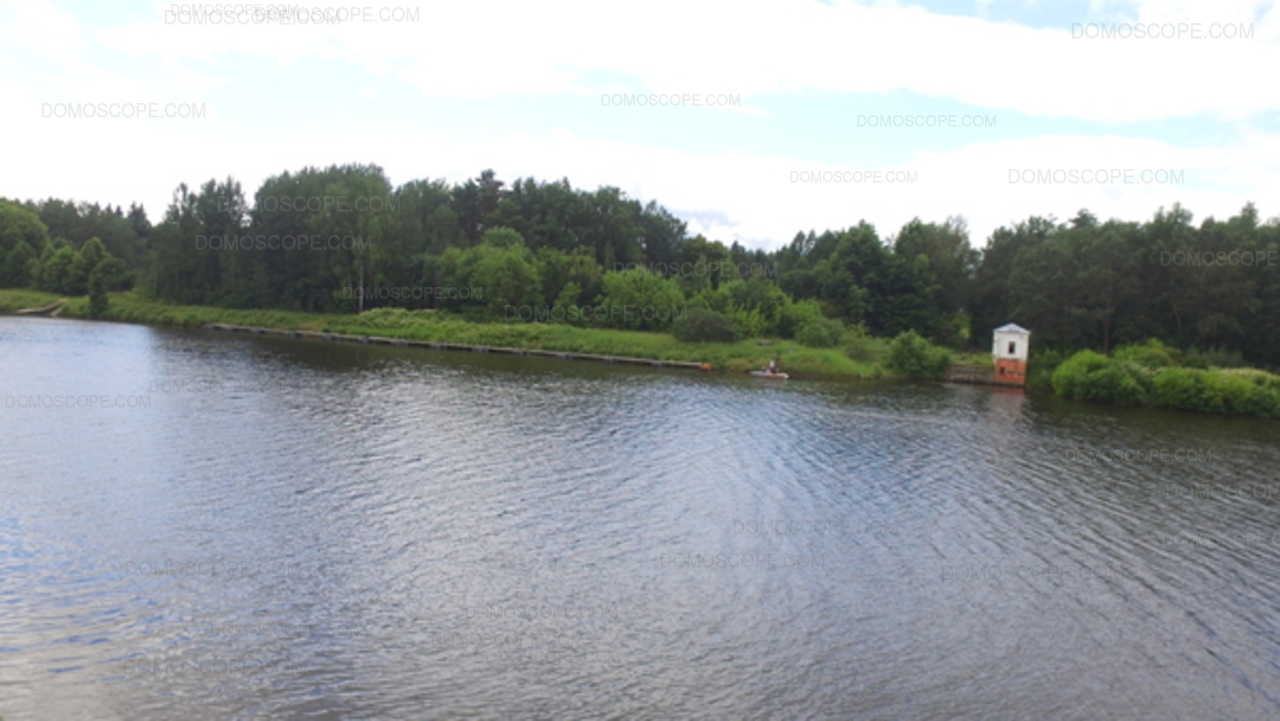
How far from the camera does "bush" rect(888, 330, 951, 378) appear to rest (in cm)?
6325

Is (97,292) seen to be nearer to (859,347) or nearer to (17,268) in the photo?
(17,268)

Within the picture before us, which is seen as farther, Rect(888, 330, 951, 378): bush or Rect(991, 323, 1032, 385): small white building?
Rect(888, 330, 951, 378): bush

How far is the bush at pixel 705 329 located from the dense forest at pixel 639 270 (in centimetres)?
234

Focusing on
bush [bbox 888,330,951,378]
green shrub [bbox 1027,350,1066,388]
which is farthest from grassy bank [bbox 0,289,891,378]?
green shrub [bbox 1027,350,1066,388]

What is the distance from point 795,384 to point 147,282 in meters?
82.1

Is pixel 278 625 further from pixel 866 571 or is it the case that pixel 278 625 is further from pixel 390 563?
pixel 866 571

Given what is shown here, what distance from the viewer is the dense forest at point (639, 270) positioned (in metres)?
60.9

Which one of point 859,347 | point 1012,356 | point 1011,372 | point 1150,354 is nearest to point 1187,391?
point 1150,354

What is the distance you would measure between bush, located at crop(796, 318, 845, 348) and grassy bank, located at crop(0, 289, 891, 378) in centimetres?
133

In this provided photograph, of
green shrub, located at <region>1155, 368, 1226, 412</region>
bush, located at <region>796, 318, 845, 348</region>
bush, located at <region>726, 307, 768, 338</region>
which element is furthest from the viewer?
bush, located at <region>726, 307, 768, 338</region>

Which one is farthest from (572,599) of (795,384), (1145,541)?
(795,384)

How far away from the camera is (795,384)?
187ft

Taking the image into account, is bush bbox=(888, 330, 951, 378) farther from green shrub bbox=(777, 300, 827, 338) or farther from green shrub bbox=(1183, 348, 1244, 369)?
green shrub bbox=(1183, 348, 1244, 369)

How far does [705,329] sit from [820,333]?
988 centimetres
